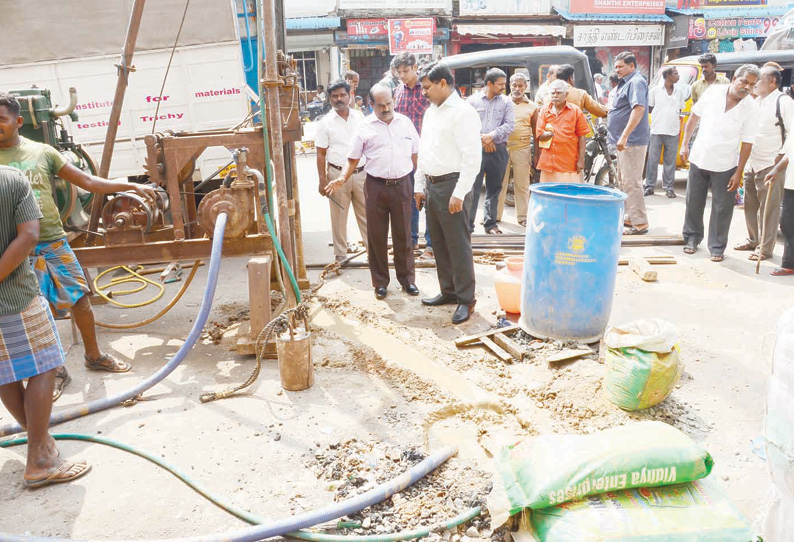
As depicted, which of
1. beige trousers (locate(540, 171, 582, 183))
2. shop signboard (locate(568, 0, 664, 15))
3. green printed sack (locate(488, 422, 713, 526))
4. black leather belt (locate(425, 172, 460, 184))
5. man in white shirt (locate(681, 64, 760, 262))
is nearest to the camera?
green printed sack (locate(488, 422, 713, 526))

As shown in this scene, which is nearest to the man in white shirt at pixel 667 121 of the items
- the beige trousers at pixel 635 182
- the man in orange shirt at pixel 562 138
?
the beige trousers at pixel 635 182

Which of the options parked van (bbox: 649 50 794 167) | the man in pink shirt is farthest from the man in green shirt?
parked van (bbox: 649 50 794 167)

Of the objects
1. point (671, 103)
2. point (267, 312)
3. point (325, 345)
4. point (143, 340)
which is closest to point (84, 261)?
point (143, 340)

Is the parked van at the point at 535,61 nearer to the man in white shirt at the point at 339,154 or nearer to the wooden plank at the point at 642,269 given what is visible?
the wooden plank at the point at 642,269

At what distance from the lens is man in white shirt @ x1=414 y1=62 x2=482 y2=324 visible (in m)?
4.55

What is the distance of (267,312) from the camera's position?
169 inches

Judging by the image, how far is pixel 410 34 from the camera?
19.6 meters

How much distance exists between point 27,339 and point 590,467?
8.59 ft

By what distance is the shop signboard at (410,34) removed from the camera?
63.9ft

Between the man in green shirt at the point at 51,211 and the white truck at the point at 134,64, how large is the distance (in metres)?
3.39

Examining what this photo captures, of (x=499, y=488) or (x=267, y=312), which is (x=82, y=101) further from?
(x=499, y=488)

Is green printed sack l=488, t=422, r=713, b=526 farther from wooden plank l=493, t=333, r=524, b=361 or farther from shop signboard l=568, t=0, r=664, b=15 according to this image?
shop signboard l=568, t=0, r=664, b=15

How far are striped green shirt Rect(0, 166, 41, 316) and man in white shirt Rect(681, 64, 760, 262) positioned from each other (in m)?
6.06

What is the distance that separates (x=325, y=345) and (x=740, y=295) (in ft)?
12.4
